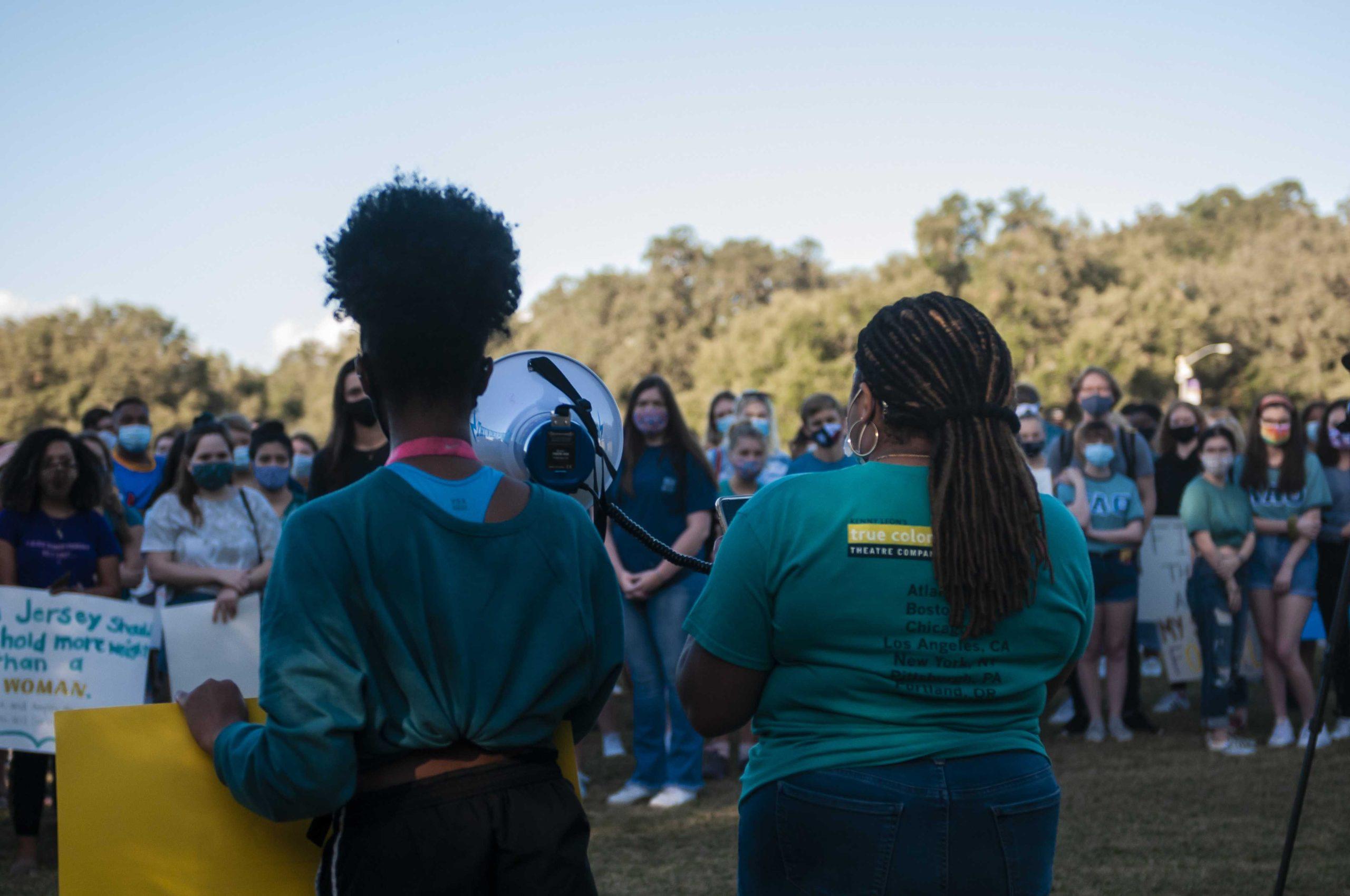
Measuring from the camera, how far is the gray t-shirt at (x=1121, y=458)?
8.38m

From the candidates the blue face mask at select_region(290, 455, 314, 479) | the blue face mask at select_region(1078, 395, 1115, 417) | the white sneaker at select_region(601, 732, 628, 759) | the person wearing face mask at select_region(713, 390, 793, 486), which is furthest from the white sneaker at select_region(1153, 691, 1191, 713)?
the blue face mask at select_region(290, 455, 314, 479)

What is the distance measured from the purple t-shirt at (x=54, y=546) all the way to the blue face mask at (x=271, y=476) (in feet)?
5.01

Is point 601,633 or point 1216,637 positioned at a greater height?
point 601,633

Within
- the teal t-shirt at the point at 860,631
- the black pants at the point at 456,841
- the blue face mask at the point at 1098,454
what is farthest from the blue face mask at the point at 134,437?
the teal t-shirt at the point at 860,631

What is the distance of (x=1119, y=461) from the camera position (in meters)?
8.38

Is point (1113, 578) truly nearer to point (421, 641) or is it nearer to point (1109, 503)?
point (1109, 503)

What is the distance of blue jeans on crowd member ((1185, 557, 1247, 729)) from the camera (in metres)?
7.96

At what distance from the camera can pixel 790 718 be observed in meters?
2.25

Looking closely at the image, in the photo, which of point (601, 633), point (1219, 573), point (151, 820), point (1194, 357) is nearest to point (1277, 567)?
point (1219, 573)

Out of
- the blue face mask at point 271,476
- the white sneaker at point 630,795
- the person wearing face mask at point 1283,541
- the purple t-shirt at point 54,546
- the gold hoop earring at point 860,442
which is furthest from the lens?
the person wearing face mask at point 1283,541

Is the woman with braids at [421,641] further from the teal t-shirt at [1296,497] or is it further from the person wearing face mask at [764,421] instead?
the teal t-shirt at [1296,497]

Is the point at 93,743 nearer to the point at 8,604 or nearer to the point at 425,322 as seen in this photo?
the point at 425,322

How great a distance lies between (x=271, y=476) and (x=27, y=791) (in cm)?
256

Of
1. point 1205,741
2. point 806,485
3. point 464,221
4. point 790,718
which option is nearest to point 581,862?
point 790,718
